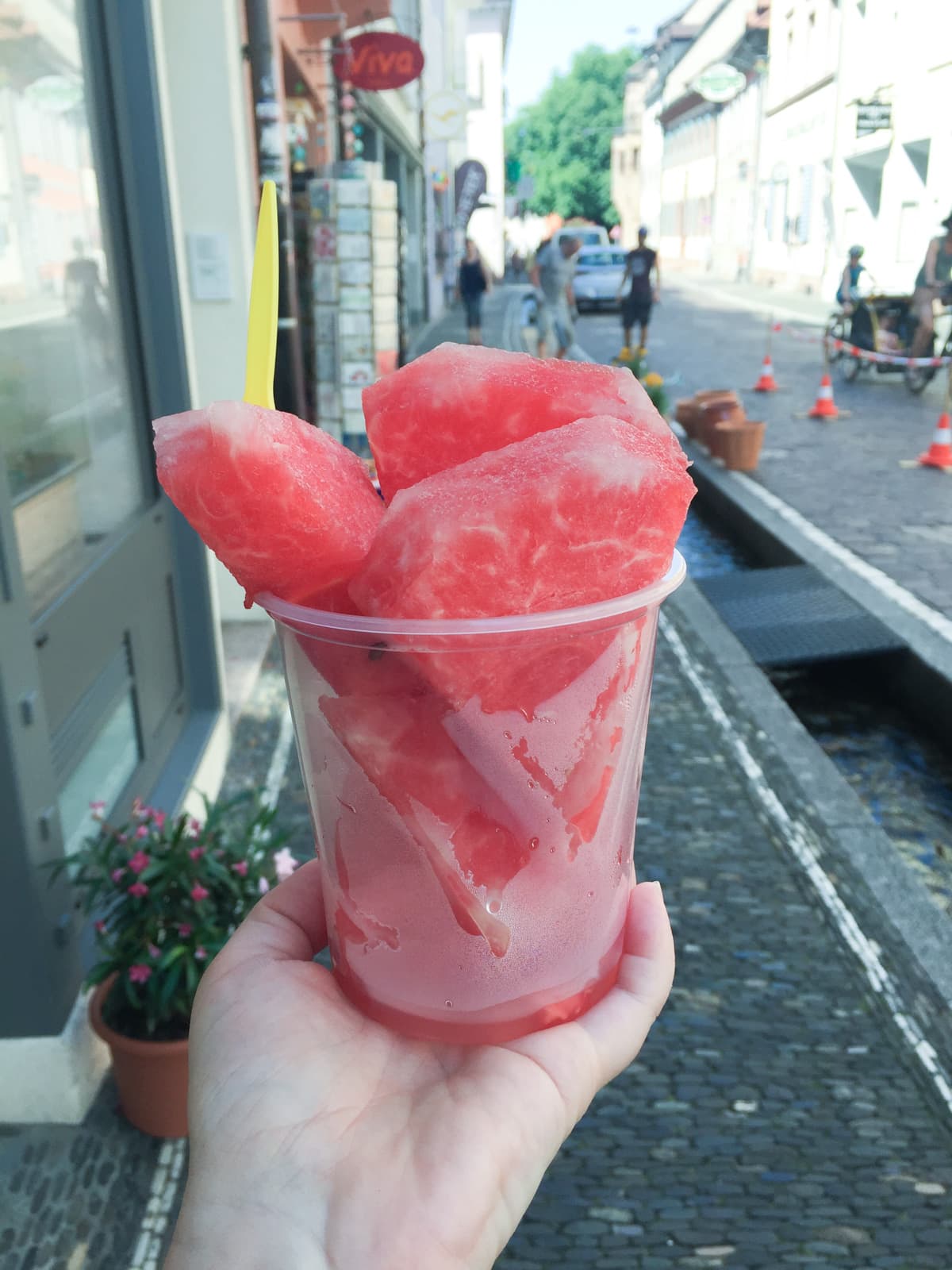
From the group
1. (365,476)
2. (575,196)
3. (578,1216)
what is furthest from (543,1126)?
(575,196)

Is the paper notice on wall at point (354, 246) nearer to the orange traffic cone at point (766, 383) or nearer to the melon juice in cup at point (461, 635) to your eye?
the melon juice in cup at point (461, 635)

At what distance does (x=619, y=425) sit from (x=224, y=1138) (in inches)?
35.8

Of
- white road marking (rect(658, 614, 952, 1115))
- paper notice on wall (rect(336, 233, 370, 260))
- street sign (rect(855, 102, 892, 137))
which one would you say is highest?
street sign (rect(855, 102, 892, 137))

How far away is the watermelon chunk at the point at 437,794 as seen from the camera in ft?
3.48

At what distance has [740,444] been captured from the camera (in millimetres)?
8672

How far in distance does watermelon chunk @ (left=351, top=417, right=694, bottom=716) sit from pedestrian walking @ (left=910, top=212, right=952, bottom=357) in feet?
45.0

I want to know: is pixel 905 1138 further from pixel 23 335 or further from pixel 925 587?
pixel 925 587

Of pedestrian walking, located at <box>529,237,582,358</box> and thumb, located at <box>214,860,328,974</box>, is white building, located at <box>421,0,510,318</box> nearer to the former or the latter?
pedestrian walking, located at <box>529,237,582,358</box>

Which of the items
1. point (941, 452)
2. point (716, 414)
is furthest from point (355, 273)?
point (941, 452)

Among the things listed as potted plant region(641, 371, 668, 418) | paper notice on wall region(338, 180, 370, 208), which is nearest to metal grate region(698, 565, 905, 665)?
potted plant region(641, 371, 668, 418)

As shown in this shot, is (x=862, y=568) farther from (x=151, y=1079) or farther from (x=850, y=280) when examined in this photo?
(x=850, y=280)

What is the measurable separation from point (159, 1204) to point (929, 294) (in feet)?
44.6

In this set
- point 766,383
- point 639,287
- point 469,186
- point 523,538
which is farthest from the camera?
point 469,186

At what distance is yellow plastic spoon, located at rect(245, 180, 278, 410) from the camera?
3.50 feet
